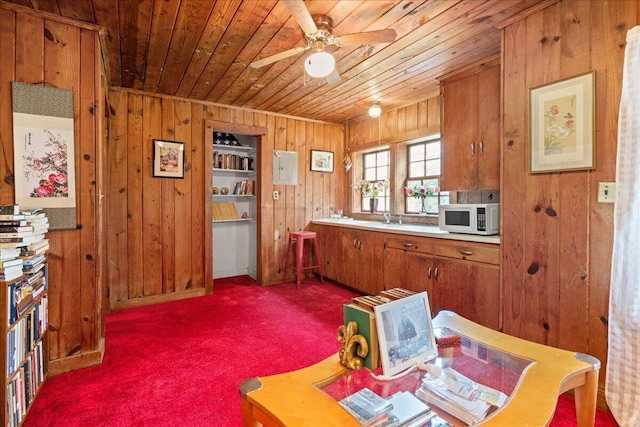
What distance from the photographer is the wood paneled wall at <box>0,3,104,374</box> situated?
1.92m

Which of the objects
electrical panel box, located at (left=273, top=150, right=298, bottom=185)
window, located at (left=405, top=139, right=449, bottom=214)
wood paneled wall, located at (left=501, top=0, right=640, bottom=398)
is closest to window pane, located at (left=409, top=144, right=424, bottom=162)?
window, located at (left=405, top=139, right=449, bottom=214)

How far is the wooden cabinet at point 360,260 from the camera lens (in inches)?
135

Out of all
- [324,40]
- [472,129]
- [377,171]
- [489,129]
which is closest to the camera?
[324,40]

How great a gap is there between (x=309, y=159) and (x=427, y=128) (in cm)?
169

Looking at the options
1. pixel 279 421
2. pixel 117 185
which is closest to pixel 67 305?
pixel 117 185

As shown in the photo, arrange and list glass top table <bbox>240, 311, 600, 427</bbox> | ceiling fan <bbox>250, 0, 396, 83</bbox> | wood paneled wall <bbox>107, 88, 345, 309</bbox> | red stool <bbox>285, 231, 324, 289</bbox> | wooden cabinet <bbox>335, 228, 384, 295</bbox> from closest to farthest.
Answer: glass top table <bbox>240, 311, 600, 427</bbox>, ceiling fan <bbox>250, 0, 396, 83</bbox>, wood paneled wall <bbox>107, 88, 345, 309</bbox>, wooden cabinet <bbox>335, 228, 384, 295</bbox>, red stool <bbox>285, 231, 324, 289</bbox>

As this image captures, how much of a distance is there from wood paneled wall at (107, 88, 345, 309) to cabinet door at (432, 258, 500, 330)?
229cm

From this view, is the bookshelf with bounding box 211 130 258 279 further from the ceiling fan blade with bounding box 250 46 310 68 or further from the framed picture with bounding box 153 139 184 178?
the ceiling fan blade with bounding box 250 46 310 68

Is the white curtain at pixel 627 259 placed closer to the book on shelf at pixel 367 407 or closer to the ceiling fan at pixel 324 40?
the ceiling fan at pixel 324 40

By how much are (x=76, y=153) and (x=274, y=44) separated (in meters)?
1.61

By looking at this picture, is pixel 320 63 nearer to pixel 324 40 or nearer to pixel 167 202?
pixel 324 40

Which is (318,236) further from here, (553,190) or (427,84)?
(553,190)

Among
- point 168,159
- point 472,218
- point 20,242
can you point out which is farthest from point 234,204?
point 472,218

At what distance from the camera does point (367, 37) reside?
6.17ft
